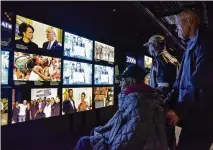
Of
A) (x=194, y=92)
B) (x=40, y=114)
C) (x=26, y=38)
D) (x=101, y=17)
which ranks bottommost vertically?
(x=40, y=114)

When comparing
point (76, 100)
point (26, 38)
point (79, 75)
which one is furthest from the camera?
point (79, 75)

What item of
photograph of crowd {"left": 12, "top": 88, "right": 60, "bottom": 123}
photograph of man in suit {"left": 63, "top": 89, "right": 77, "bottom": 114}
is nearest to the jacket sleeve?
photograph of crowd {"left": 12, "top": 88, "right": 60, "bottom": 123}

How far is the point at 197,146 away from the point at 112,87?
14.3 ft

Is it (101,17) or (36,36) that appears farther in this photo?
(101,17)

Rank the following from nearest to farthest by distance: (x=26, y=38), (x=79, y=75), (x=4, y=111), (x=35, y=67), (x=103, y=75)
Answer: (x=4, y=111) < (x=26, y=38) < (x=35, y=67) < (x=79, y=75) < (x=103, y=75)

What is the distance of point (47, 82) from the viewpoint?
149 inches

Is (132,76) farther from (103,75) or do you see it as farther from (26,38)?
(103,75)

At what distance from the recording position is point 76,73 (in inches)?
178

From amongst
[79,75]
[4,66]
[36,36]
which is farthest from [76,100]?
[4,66]

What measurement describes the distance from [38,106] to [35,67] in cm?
58

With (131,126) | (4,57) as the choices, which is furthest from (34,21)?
(131,126)

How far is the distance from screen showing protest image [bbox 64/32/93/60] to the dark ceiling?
4.9 inches

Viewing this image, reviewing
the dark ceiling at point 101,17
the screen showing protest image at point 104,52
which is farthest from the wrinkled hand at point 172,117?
the screen showing protest image at point 104,52

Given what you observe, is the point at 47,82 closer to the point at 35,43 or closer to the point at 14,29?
the point at 35,43
